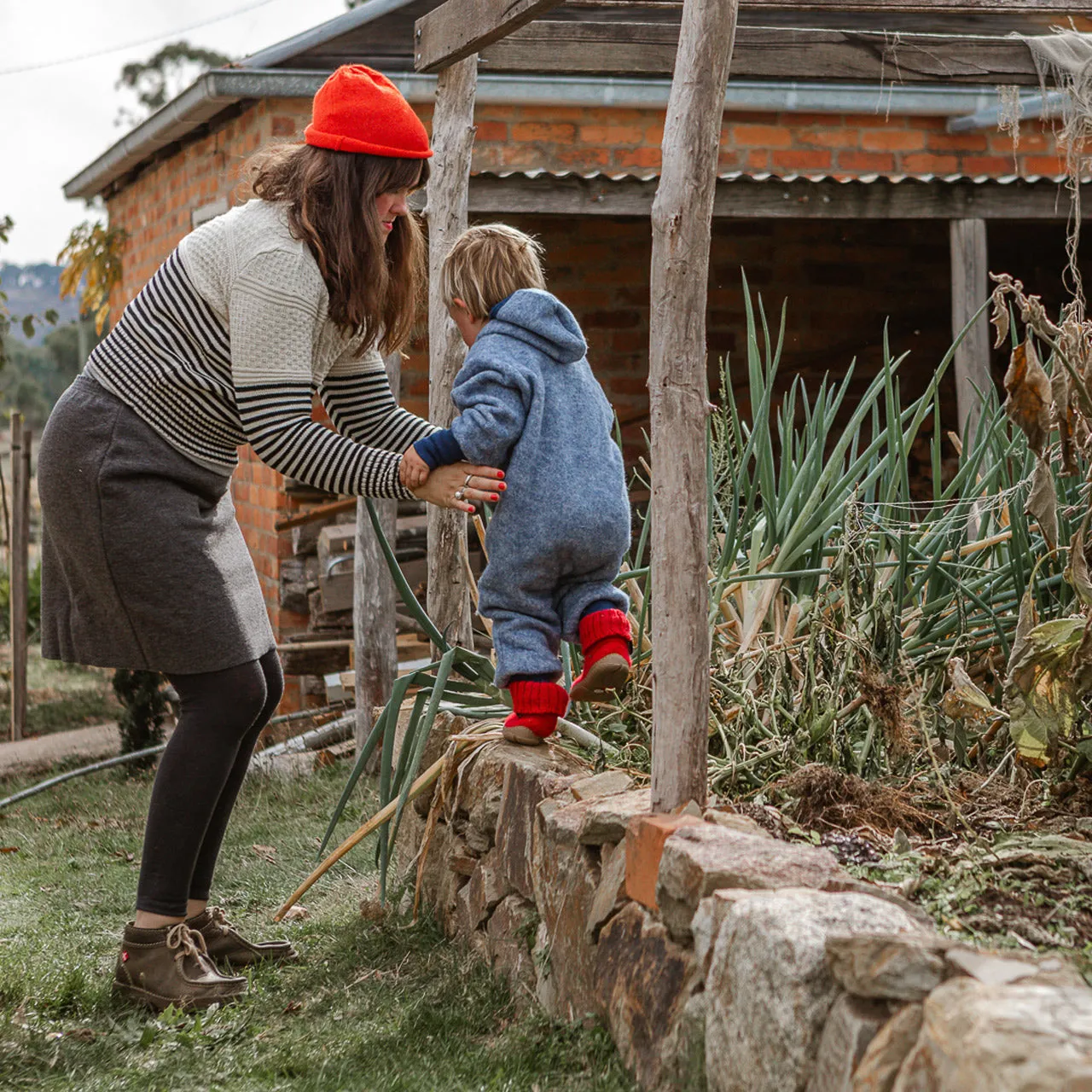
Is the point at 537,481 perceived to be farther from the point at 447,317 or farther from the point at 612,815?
the point at 447,317

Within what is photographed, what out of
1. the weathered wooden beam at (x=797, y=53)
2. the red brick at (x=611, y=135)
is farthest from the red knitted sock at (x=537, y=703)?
the red brick at (x=611, y=135)

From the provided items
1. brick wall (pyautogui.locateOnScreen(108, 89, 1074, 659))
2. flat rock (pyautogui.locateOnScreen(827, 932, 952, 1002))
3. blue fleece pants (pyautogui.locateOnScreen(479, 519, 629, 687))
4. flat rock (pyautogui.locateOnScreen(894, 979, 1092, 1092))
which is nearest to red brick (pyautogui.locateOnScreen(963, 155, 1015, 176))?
brick wall (pyautogui.locateOnScreen(108, 89, 1074, 659))

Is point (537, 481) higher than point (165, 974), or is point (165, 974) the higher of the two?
point (537, 481)

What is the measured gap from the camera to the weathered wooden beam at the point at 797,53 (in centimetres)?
402

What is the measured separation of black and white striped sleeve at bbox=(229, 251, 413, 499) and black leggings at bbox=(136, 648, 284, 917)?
0.44 metres

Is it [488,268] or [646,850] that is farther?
[488,268]

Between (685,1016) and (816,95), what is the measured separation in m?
5.69

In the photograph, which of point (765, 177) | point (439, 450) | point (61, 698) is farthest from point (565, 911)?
point (61, 698)

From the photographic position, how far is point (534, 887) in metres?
2.63

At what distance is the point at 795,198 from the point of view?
18.6ft

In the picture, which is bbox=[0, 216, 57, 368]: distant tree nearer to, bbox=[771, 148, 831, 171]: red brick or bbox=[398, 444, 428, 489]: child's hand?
bbox=[771, 148, 831, 171]: red brick

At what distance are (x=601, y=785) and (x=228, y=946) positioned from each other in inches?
37.7

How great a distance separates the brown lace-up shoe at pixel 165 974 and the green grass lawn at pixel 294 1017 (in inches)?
1.6

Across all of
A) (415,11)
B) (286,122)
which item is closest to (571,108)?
(415,11)
